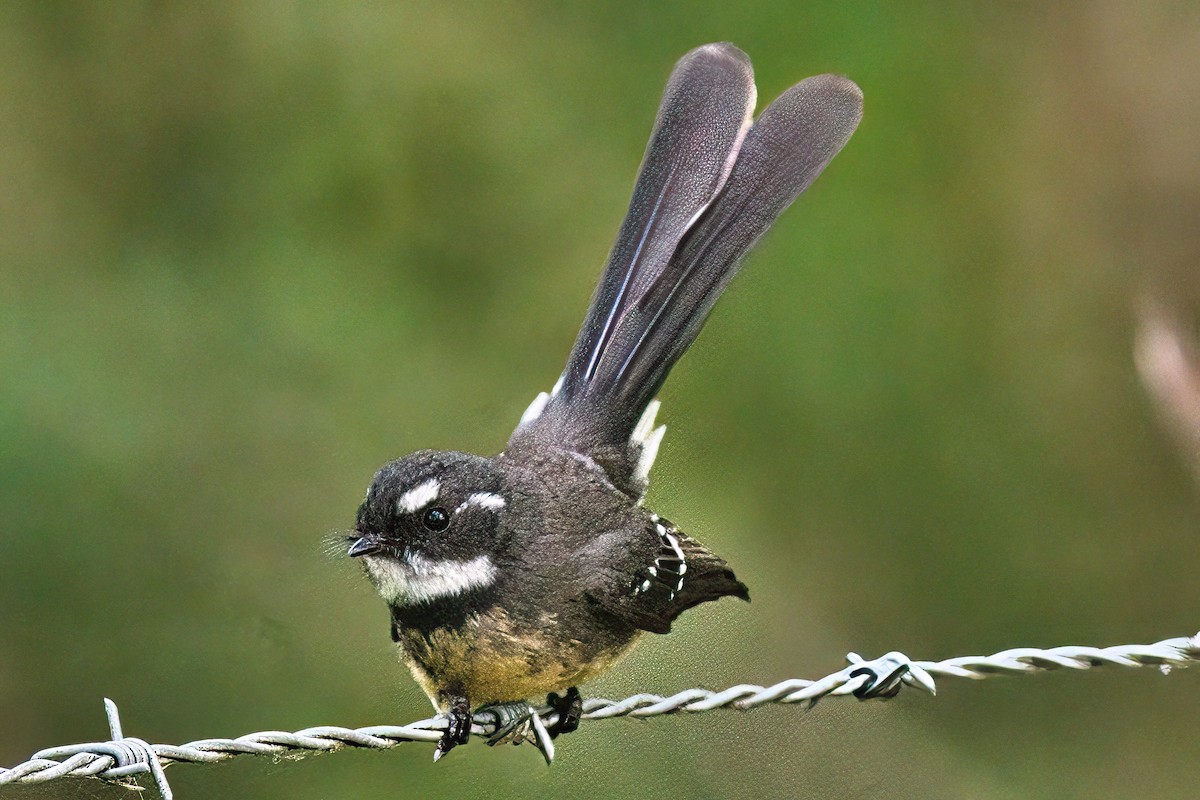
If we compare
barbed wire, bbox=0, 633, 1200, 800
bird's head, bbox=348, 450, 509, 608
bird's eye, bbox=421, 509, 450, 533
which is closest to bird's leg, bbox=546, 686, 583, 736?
barbed wire, bbox=0, 633, 1200, 800

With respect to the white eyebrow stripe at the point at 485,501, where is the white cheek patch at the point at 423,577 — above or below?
below

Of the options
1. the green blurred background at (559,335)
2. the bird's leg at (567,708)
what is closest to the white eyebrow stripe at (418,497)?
the bird's leg at (567,708)

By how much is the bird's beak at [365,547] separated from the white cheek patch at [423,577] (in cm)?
4

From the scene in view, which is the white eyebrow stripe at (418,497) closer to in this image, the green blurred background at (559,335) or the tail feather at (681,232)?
the tail feather at (681,232)

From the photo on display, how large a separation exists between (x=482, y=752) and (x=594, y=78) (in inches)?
173

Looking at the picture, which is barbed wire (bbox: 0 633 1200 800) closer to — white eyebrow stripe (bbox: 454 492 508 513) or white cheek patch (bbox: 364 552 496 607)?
white cheek patch (bbox: 364 552 496 607)

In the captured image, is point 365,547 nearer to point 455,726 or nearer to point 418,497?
point 418,497

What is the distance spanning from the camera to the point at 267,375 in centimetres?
649

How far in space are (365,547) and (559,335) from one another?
11.5 ft

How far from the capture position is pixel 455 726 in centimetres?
350

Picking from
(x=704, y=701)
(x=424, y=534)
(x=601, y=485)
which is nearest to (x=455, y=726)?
(x=424, y=534)

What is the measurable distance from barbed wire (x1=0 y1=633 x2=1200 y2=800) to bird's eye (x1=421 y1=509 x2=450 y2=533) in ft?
1.57

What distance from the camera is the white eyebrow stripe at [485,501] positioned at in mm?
3586

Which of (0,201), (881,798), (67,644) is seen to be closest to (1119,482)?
(881,798)
